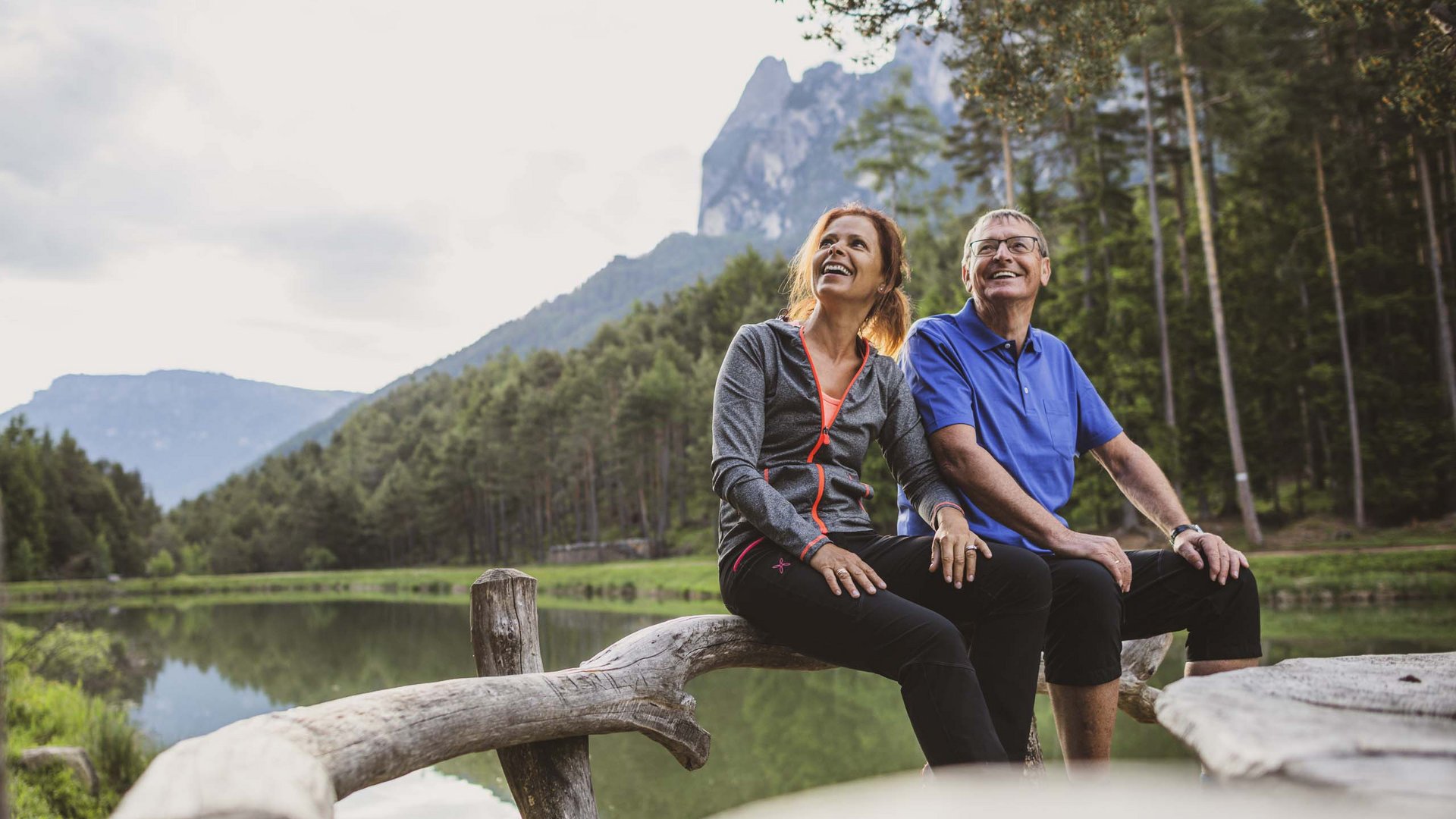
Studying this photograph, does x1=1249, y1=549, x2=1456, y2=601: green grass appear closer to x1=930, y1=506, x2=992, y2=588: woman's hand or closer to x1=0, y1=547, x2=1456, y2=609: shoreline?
x1=0, y1=547, x2=1456, y2=609: shoreline

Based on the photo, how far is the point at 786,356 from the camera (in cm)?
301

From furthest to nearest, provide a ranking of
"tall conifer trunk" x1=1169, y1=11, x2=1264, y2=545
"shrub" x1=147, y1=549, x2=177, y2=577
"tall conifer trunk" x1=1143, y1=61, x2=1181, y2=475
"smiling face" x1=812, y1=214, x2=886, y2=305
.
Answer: "shrub" x1=147, y1=549, x2=177, y2=577 < "tall conifer trunk" x1=1143, y1=61, x2=1181, y2=475 < "tall conifer trunk" x1=1169, y1=11, x2=1264, y2=545 < "smiling face" x1=812, y1=214, x2=886, y2=305

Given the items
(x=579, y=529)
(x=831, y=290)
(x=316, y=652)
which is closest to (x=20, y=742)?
(x=831, y=290)

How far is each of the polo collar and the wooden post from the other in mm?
1676

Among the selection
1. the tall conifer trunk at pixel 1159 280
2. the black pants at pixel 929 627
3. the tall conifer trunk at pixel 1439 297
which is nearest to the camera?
the black pants at pixel 929 627

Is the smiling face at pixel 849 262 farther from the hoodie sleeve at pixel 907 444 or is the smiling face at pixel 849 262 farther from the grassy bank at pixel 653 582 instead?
the grassy bank at pixel 653 582

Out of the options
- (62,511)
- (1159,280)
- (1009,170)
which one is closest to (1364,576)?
(1159,280)

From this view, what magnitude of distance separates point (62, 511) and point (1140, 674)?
7285 centimetres

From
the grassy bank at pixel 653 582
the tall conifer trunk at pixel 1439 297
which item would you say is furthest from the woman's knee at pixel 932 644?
the tall conifer trunk at pixel 1439 297

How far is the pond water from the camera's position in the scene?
9.20 metres

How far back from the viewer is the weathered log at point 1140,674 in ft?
12.7

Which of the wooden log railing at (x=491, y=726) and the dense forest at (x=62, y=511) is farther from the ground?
the dense forest at (x=62, y=511)

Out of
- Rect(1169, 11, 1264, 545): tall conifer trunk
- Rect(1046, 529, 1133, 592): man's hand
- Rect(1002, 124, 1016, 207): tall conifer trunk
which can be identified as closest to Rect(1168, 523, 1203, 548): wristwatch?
Rect(1046, 529, 1133, 592): man's hand

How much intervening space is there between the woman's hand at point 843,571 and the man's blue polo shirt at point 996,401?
537mm
